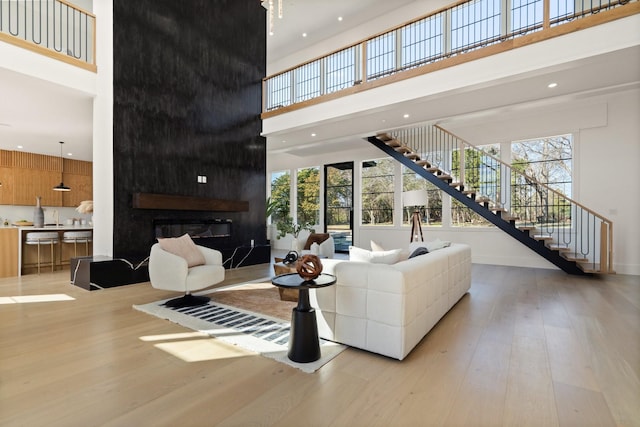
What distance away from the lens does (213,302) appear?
379 centimetres

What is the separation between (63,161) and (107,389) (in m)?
10.3

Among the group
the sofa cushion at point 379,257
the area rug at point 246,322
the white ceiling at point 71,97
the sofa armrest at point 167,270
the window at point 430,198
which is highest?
the white ceiling at point 71,97

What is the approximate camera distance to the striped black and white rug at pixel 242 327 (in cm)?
239

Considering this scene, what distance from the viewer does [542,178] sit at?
6.54m

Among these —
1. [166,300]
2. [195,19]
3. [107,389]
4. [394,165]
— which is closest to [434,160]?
[394,165]

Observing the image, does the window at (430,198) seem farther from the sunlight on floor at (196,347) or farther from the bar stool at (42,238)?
the bar stool at (42,238)

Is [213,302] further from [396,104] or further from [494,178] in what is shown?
[494,178]

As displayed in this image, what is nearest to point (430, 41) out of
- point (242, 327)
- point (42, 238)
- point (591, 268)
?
point (591, 268)

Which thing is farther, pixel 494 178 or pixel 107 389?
pixel 494 178

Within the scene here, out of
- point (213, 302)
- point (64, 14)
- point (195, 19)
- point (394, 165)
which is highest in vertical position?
point (64, 14)

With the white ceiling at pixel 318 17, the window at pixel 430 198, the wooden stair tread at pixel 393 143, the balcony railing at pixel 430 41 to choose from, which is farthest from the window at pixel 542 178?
the white ceiling at pixel 318 17

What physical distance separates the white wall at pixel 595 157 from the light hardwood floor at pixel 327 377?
3.37 meters

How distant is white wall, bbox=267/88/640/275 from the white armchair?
6.02 meters

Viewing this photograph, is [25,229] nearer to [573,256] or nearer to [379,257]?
[379,257]
